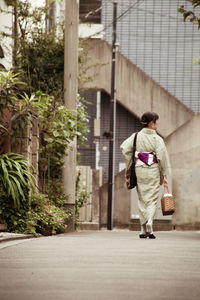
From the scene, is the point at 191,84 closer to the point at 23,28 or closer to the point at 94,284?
the point at 23,28

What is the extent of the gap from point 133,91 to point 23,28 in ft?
23.7

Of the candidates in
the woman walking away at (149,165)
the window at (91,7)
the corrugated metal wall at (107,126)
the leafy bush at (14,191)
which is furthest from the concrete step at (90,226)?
the leafy bush at (14,191)

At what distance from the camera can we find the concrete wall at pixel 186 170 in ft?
60.8

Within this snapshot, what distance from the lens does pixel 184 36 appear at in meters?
23.3

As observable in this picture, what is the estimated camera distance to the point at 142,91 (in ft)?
69.6

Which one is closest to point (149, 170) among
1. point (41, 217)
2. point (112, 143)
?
point (41, 217)

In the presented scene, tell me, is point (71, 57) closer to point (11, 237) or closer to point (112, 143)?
point (11, 237)

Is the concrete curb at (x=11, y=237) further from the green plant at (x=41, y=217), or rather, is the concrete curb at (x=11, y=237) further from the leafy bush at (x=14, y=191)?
the green plant at (x=41, y=217)

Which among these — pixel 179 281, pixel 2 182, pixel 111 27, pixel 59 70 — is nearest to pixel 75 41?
pixel 59 70

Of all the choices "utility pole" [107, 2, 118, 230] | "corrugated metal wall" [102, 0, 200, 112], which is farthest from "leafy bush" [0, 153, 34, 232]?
"corrugated metal wall" [102, 0, 200, 112]

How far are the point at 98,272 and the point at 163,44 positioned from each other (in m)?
19.2

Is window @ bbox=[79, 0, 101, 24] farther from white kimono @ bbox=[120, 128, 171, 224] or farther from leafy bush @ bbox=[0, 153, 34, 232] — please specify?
leafy bush @ bbox=[0, 153, 34, 232]

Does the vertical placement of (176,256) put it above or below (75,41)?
below

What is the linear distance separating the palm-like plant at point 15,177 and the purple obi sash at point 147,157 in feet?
5.05
